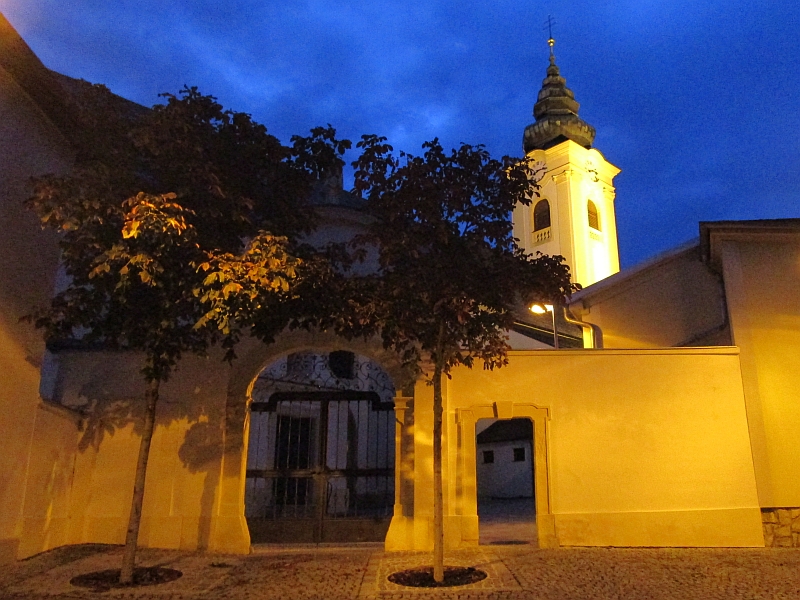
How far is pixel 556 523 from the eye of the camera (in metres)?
10.3

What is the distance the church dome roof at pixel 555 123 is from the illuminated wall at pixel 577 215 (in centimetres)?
120

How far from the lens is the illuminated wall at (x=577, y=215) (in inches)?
1602

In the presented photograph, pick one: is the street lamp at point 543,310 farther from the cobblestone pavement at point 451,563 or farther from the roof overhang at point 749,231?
the cobblestone pavement at point 451,563

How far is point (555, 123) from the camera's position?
43344 millimetres

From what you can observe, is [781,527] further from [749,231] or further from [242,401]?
[242,401]

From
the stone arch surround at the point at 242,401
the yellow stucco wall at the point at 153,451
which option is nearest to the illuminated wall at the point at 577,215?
the stone arch surround at the point at 242,401

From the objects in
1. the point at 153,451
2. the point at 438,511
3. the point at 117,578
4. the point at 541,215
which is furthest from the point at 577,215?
the point at 117,578

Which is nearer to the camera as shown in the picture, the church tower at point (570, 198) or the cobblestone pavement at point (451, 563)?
the cobblestone pavement at point (451, 563)

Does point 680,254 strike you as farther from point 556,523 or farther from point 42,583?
point 42,583

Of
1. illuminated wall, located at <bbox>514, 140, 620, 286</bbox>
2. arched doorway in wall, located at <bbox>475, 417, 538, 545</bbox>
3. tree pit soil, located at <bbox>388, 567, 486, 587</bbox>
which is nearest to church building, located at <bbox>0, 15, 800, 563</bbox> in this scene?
tree pit soil, located at <bbox>388, 567, 486, 587</bbox>

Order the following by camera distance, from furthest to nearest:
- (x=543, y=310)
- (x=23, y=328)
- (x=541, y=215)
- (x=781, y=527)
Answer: (x=541, y=215)
(x=543, y=310)
(x=781, y=527)
(x=23, y=328)

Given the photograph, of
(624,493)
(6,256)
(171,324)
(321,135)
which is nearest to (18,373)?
(6,256)

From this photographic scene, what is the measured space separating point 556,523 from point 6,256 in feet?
27.8

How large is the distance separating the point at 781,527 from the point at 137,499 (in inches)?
366
